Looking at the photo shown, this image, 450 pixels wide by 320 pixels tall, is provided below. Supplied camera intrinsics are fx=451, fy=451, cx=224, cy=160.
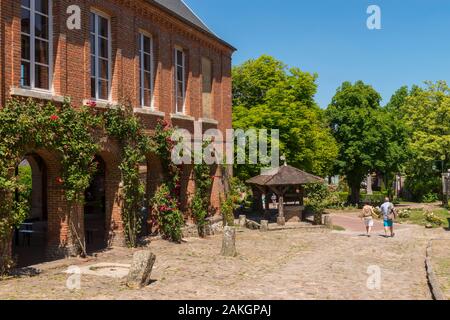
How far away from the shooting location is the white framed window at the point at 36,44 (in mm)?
11227

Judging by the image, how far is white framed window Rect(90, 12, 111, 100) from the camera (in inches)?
532

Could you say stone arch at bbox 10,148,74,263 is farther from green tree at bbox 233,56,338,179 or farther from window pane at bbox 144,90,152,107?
green tree at bbox 233,56,338,179

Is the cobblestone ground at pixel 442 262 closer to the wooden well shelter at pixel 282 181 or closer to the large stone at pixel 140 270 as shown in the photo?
the large stone at pixel 140 270

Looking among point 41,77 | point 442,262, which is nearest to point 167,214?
point 41,77

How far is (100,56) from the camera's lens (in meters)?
13.8

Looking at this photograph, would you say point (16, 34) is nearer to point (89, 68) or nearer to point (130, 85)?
point (89, 68)

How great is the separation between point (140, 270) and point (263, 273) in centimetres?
348

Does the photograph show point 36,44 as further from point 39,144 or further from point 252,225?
point 252,225

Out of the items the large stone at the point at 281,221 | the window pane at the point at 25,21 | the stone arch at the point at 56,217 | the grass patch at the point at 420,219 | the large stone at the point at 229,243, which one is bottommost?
the grass patch at the point at 420,219

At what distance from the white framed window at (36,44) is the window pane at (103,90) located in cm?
206

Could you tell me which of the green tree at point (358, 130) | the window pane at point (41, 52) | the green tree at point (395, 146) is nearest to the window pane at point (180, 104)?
the window pane at point (41, 52)
